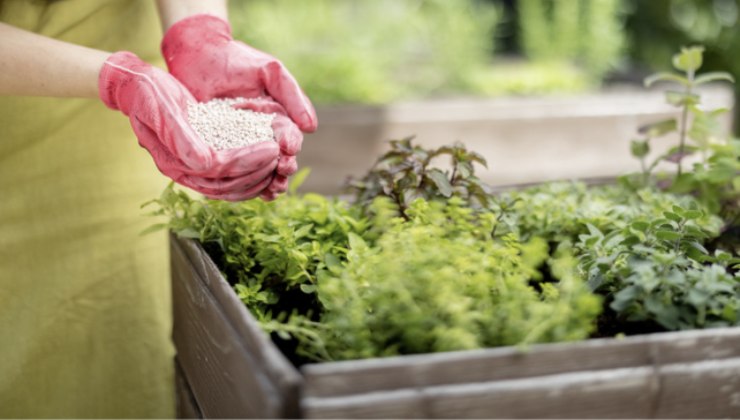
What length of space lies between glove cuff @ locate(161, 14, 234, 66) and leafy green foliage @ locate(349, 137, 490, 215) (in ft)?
1.20

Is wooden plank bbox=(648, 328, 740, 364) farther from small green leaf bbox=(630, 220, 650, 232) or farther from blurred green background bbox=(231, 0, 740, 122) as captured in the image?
blurred green background bbox=(231, 0, 740, 122)

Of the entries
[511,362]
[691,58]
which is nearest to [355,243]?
[511,362]

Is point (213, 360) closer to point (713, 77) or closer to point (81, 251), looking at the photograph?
point (81, 251)

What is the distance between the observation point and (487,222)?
4.28 feet

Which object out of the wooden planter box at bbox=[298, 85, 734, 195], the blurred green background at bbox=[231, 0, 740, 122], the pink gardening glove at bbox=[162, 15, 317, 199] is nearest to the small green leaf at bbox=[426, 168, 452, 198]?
the pink gardening glove at bbox=[162, 15, 317, 199]

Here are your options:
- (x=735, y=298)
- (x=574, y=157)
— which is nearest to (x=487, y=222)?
(x=735, y=298)

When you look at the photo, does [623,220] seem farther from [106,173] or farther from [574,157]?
[574,157]

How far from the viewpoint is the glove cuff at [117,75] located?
1.30 metres

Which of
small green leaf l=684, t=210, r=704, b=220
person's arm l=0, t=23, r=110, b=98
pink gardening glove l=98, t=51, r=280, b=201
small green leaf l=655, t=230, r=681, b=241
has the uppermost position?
person's arm l=0, t=23, r=110, b=98

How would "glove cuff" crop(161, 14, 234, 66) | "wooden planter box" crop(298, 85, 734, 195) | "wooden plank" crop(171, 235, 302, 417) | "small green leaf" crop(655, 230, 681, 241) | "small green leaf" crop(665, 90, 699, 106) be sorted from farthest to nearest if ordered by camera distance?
1. "wooden planter box" crop(298, 85, 734, 195)
2. "small green leaf" crop(665, 90, 699, 106)
3. "glove cuff" crop(161, 14, 234, 66)
4. "small green leaf" crop(655, 230, 681, 241)
5. "wooden plank" crop(171, 235, 302, 417)

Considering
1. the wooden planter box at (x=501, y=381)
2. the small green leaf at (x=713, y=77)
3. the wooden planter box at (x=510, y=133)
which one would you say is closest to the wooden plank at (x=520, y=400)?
the wooden planter box at (x=501, y=381)

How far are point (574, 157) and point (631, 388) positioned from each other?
2.14 metres

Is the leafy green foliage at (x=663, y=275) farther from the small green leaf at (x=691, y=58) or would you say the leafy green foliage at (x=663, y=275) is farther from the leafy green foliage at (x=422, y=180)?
the small green leaf at (x=691, y=58)

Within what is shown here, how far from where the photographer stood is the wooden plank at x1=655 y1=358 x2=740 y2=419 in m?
0.95
